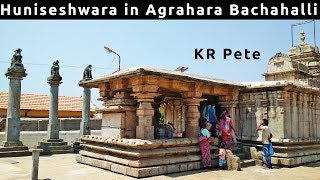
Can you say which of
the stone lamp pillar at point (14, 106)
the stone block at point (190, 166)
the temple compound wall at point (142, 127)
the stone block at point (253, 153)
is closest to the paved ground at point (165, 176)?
the stone block at point (190, 166)

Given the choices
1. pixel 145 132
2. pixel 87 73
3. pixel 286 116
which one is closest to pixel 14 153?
pixel 87 73

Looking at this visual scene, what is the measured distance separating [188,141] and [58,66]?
8.22 m

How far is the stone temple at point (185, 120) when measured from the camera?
7457 mm

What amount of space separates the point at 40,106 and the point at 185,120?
20.2 meters

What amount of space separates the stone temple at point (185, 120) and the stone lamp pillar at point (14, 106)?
12.2 feet

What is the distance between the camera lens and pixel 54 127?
1322 cm

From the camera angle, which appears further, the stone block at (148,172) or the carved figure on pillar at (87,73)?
the carved figure on pillar at (87,73)

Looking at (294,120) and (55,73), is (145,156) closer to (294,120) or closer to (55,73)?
(294,120)

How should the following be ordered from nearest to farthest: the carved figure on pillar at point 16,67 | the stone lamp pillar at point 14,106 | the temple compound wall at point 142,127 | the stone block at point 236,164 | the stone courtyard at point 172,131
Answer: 1. the temple compound wall at point 142,127
2. the stone courtyard at point 172,131
3. the stone block at point 236,164
4. the stone lamp pillar at point 14,106
5. the carved figure on pillar at point 16,67

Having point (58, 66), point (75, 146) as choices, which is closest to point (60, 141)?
point (75, 146)

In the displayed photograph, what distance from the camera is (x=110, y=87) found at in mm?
9344

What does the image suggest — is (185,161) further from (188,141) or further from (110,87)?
(110,87)

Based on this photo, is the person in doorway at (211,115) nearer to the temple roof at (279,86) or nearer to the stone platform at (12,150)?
the temple roof at (279,86)

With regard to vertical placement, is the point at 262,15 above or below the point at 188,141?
above
